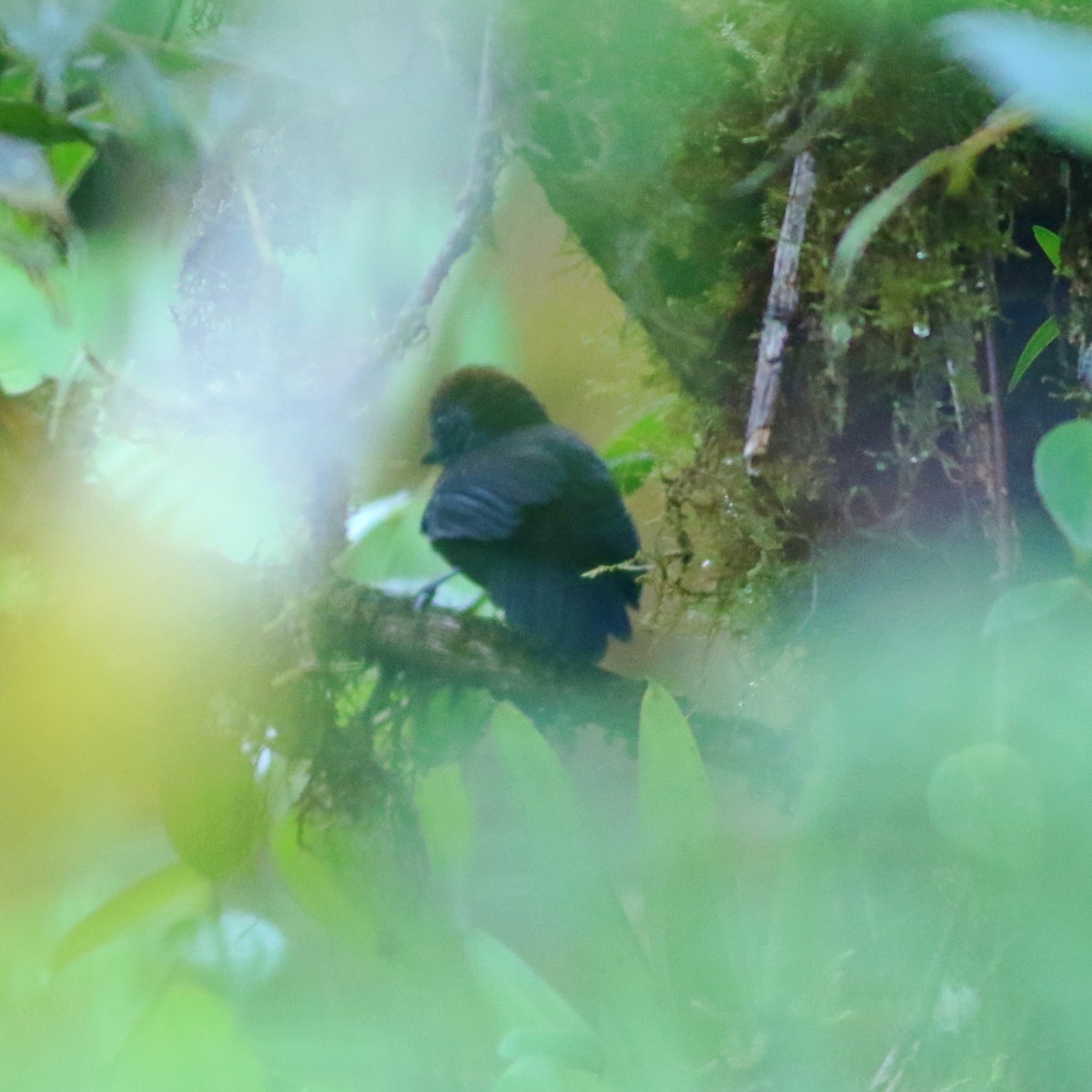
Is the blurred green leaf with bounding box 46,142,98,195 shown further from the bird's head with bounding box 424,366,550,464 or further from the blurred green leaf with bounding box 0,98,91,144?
the bird's head with bounding box 424,366,550,464

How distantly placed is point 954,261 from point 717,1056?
0.44 m

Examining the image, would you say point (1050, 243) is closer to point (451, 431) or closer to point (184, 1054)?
point (184, 1054)

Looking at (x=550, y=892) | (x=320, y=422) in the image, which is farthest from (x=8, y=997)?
(x=320, y=422)

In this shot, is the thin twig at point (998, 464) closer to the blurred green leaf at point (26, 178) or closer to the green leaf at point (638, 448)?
the green leaf at point (638, 448)

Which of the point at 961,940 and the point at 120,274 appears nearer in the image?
the point at 961,940

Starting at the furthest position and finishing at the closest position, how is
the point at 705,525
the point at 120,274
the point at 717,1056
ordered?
the point at 120,274, the point at 705,525, the point at 717,1056

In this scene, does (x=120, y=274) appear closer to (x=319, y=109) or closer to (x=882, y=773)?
(x=319, y=109)

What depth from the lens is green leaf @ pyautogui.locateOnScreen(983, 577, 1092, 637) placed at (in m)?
0.41

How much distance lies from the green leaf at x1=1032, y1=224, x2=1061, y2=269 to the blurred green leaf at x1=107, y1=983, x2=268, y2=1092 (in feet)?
1.92

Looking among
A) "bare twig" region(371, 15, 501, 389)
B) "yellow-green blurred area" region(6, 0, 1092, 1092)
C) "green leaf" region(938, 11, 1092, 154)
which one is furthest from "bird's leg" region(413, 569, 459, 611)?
"green leaf" region(938, 11, 1092, 154)

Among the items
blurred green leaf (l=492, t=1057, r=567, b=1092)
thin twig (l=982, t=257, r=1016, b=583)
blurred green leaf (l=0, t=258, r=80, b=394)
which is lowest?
blurred green leaf (l=492, t=1057, r=567, b=1092)

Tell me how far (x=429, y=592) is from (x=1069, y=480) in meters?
0.72

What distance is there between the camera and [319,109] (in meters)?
0.77

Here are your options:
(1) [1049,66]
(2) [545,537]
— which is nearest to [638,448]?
(2) [545,537]
